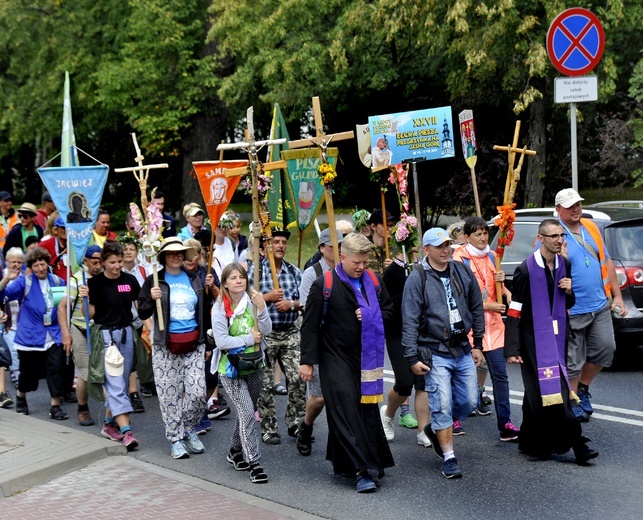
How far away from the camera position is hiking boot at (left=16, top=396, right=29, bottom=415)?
1022 centimetres

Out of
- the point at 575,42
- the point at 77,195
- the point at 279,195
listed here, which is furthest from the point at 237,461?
the point at 575,42

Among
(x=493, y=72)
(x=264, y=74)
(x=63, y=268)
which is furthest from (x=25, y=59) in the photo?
(x=63, y=268)

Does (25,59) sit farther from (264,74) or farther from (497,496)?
(497,496)

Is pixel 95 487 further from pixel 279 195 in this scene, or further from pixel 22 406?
pixel 279 195

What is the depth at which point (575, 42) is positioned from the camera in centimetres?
1023

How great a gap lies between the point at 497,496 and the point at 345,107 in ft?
57.7

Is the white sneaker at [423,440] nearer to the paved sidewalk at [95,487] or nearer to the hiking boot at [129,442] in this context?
the paved sidewalk at [95,487]

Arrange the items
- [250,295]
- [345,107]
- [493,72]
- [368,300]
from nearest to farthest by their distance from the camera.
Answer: [368,300], [250,295], [493,72], [345,107]

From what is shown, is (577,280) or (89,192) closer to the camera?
(577,280)

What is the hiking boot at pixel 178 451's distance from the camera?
8.42 m

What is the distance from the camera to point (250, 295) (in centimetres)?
811

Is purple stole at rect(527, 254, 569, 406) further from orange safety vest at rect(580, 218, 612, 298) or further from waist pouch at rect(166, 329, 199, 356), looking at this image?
waist pouch at rect(166, 329, 199, 356)

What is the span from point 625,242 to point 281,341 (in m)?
4.11

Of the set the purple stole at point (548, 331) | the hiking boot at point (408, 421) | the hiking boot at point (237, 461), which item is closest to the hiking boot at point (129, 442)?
the hiking boot at point (237, 461)
